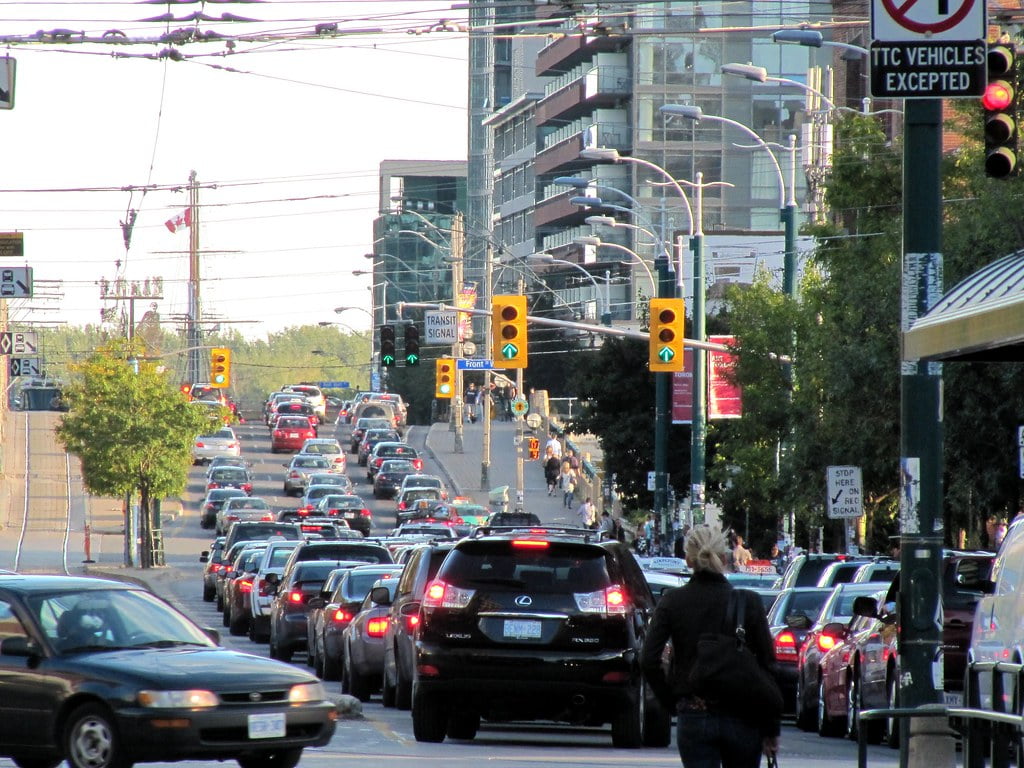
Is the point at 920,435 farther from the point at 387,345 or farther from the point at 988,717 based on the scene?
the point at 387,345

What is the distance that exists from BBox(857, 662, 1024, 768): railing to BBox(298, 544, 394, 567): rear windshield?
706 inches

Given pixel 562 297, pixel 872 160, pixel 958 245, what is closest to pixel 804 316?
pixel 872 160

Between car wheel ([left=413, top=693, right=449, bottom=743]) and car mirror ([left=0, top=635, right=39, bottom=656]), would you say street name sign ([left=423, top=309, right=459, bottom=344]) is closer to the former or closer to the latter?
car wheel ([left=413, top=693, right=449, bottom=743])

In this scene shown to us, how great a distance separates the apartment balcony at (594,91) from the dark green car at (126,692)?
9871 cm

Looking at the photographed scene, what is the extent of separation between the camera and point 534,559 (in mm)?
16031

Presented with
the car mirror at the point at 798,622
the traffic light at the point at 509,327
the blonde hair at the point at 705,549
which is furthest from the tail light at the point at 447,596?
the traffic light at the point at 509,327

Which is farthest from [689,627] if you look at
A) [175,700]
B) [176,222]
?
[176,222]

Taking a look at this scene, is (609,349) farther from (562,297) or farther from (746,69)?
(562,297)

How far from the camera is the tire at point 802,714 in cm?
2033

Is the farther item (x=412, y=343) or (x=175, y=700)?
(x=412, y=343)

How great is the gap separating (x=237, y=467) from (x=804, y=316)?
4448cm

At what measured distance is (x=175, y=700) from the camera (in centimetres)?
1253

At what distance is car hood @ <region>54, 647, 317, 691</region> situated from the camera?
41.8 feet

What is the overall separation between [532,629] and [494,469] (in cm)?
7666
